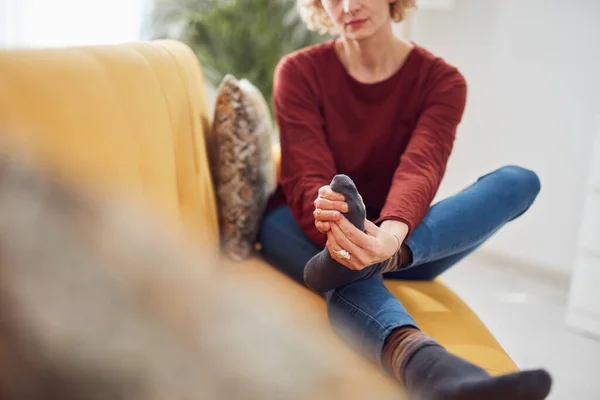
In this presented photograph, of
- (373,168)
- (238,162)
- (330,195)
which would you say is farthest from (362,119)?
(330,195)

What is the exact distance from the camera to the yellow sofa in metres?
0.69

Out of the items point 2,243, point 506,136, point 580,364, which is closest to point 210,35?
Answer: point 506,136

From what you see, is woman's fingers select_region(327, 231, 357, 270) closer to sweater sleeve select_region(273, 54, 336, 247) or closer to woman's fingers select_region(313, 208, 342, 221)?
woman's fingers select_region(313, 208, 342, 221)

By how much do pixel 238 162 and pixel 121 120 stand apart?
0.32m

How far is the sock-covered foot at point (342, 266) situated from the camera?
86 centimetres

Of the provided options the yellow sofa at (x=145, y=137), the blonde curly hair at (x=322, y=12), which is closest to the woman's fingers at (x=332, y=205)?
the yellow sofa at (x=145, y=137)

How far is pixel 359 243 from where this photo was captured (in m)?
0.88

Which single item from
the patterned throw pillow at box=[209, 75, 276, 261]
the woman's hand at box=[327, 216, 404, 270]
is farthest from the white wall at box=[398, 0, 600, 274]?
the woman's hand at box=[327, 216, 404, 270]

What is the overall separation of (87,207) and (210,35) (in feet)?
5.17

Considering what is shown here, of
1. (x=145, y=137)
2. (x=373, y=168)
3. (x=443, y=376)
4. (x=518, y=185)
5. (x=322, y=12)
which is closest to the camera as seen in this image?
(x=443, y=376)

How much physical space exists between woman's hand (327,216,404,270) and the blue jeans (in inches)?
2.6

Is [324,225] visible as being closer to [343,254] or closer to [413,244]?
[343,254]

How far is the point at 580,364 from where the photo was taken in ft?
5.32

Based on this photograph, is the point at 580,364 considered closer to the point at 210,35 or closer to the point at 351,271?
the point at 351,271
